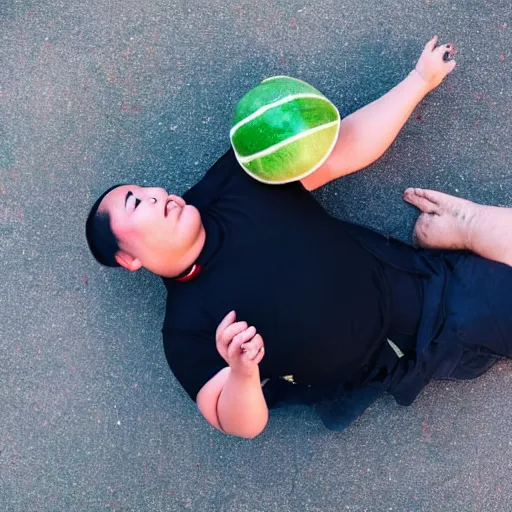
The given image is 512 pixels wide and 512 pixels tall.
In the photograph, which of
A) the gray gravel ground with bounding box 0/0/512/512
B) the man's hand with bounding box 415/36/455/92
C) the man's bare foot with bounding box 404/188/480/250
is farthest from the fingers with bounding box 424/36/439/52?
the man's bare foot with bounding box 404/188/480/250

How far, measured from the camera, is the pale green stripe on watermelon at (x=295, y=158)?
1647 mm

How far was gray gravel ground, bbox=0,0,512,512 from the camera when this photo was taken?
2.12 m

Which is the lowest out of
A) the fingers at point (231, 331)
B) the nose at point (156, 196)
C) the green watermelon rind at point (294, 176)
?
the fingers at point (231, 331)

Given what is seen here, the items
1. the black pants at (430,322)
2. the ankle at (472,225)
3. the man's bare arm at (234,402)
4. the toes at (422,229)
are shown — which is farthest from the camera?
the toes at (422,229)

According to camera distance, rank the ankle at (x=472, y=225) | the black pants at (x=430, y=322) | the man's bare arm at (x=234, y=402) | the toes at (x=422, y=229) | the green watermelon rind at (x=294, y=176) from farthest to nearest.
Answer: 1. the toes at (x=422, y=229)
2. the ankle at (x=472, y=225)
3. the black pants at (x=430, y=322)
4. the green watermelon rind at (x=294, y=176)
5. the man's bare arm at (x=234, y=402)

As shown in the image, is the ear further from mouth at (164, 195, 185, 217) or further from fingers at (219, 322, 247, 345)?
fingers at (219, 322, 247, 345)

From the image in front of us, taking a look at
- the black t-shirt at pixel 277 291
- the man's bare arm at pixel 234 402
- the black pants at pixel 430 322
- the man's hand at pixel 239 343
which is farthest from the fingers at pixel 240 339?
the black pants at pixel 430 322

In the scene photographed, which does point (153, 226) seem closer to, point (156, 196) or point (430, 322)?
point (156, 196)

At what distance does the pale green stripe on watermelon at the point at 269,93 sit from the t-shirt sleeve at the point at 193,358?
70 cm

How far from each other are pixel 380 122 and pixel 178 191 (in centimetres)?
83

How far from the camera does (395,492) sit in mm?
2121

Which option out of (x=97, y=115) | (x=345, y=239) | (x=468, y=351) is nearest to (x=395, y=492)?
(x=468, y=351)

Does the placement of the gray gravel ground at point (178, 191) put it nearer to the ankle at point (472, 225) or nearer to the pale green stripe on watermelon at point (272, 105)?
the ankle at point (472, 225)

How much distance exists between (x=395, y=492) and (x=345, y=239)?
1031 mm
